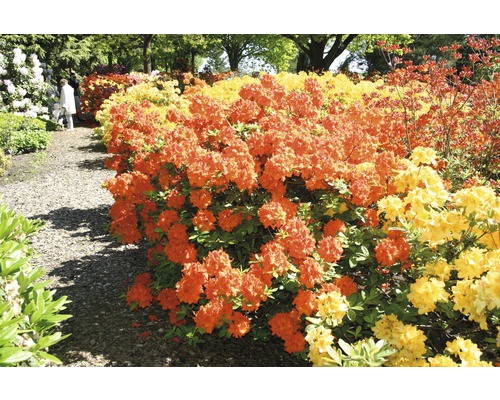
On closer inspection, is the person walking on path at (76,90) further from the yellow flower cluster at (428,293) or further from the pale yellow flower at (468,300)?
the pale yellow flower at (468,300)

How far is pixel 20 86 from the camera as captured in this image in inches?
539

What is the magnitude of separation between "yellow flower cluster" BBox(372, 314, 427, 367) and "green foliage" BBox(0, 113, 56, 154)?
1039cm

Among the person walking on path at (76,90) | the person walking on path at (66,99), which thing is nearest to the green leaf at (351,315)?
the person walking on path at (66,99)

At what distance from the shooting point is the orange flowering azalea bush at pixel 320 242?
2158 mm

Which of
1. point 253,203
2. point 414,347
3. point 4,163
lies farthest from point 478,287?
point 4,163

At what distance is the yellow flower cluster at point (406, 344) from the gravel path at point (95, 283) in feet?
3.53

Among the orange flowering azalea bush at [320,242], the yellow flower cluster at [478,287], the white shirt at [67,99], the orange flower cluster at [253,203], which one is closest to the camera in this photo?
the yellow flower cluster at [478,287]

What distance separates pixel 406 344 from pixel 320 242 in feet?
2.42

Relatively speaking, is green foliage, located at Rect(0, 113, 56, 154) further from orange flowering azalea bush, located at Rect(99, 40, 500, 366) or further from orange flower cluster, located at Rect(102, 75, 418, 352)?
orange flowering azalea bush, located at Rect(99, 40, 500, 366)

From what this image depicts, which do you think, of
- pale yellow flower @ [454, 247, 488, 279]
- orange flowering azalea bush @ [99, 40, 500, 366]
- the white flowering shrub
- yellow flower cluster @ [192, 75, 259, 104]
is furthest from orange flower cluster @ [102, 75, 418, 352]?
the white flowering shrub

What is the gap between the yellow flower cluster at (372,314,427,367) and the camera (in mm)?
2129

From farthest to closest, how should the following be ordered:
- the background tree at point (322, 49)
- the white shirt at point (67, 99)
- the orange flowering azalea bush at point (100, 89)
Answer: the background tree at point (322, 49)
the orange flowering azalea bush at point (100, 89)
the white shirt at point (67, 99)
